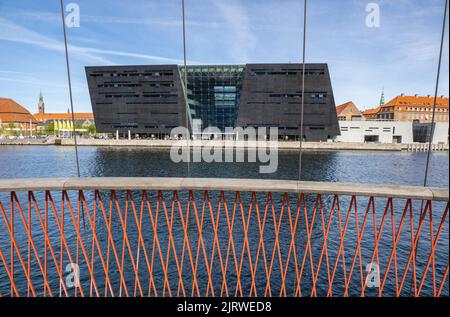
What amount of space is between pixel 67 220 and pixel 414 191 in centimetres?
2008

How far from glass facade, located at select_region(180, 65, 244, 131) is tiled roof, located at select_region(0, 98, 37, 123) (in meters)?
96.8

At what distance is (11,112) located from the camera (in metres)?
122

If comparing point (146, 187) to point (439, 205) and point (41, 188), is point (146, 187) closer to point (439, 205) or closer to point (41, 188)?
point (41, 188)

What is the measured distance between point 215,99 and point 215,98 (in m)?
0.35

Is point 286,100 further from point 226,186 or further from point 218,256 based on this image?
point 226,186

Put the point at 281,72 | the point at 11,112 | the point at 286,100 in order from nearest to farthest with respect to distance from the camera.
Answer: the point at 281,72, the point at 286,100, the point at 11,112

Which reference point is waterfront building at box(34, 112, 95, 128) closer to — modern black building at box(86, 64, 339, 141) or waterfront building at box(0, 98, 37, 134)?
waterfront building at box(0, 98, 37, 134)

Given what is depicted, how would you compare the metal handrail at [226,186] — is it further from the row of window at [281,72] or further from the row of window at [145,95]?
the row of window at [145,95]

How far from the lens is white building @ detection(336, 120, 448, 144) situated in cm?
8107

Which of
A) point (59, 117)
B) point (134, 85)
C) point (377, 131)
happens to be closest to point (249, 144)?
point (134, 85)

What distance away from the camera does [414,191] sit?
3.59 meters

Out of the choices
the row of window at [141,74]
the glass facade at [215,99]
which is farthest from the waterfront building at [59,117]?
the glass facade at [215,99]

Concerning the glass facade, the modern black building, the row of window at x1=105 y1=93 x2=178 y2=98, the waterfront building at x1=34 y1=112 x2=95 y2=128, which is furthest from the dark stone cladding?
the waterfront building at x1=34 y1=112 x2=95 y2=128
